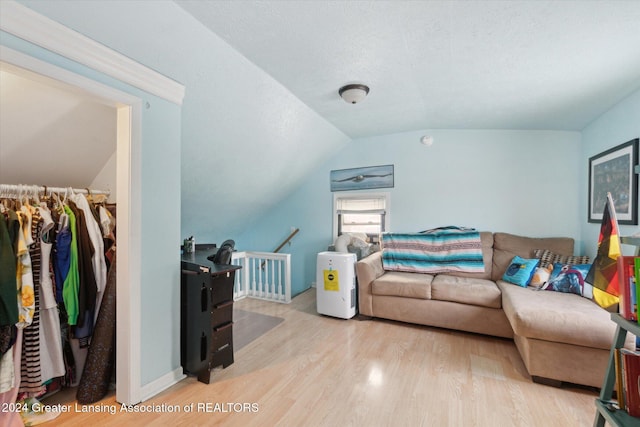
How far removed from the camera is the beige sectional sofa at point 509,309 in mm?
1935

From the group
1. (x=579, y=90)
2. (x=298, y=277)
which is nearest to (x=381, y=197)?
(x=298, y=277)

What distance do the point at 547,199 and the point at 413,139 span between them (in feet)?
5.81

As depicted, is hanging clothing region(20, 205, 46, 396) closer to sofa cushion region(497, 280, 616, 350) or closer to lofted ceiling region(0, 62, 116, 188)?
lofted ceiling region(0, 62, 116, 188)

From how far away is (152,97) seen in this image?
1.88m

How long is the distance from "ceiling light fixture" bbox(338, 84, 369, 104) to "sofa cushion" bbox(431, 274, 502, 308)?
2060 mm

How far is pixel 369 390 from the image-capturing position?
1965 millimetres

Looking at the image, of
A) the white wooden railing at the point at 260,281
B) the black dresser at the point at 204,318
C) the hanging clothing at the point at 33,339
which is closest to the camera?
the hanging clothing at the point at 33,339

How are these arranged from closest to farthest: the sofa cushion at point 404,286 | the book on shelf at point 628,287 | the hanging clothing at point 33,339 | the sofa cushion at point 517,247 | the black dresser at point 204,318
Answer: the book on shelf at point 628,287
the hanging clothing at point 33,339
the black dresser at point 204,318
the sofa cushion at point 404,286
the sofa cushion at point 517,247

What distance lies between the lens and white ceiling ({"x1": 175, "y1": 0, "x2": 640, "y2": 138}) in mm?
1481

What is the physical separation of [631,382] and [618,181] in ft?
7.10

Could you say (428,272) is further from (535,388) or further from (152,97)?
(152,97)

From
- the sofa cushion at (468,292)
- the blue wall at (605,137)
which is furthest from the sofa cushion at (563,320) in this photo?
the blue wall at (605,137)

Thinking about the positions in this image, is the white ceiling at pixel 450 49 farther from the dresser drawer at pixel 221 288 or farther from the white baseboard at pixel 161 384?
the white baseboard at pixel 161 384

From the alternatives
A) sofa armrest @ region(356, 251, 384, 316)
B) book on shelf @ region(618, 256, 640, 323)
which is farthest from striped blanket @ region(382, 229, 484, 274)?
book on shelf @ region(618, 256, 640, 323)
